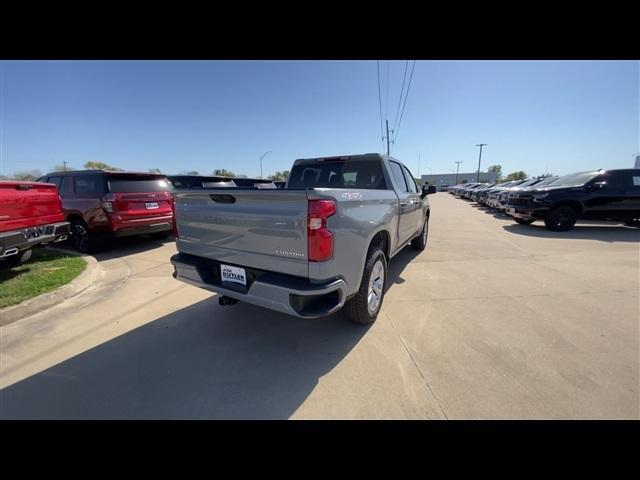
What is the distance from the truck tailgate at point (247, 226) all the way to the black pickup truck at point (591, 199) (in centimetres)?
970

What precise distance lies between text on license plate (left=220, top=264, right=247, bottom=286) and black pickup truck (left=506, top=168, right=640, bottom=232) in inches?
392

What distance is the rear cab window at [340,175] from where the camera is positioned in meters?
3.71

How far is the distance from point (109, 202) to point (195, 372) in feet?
16.6

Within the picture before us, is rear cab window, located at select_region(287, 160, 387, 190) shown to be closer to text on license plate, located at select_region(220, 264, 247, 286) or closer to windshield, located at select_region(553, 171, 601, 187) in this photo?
text on license plate, located at select_region(220, 264, 247, 286)

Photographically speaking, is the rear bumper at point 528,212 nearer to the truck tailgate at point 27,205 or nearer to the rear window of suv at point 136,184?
the rear window of suv at point 136,184

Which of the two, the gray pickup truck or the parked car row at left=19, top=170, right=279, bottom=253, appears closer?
the gray pickup truck

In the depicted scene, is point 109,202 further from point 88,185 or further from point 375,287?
point 375,287

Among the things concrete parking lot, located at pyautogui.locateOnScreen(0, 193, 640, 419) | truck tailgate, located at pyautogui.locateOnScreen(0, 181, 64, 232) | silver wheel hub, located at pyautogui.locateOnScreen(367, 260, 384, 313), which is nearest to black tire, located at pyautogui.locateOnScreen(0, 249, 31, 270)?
truck tailgate, located at pyautogui.locateOnScreen(0, 181, 64, 232)

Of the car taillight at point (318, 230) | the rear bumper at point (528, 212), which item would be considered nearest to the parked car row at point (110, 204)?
the car taillight at point (318, 230)

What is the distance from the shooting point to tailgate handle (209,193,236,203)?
240 centimetres

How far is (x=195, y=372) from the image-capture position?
224 cm

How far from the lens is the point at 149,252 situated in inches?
241
